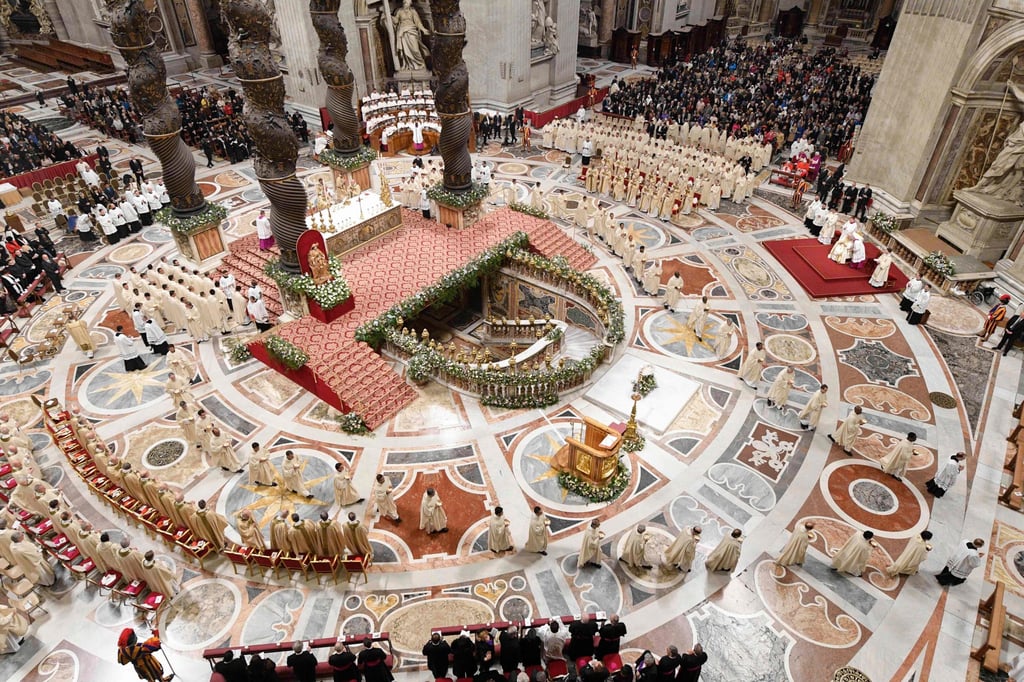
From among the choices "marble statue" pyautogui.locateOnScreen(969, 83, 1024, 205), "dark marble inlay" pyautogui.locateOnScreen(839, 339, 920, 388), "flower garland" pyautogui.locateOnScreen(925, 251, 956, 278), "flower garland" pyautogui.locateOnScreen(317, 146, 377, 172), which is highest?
"marble statue" pyautogui.locateOnScreen(969, 83, 1024, 205)

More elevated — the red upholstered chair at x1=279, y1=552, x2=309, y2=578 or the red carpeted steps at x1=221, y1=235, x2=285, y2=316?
the red carpeted steps at x1=221, y1=235, x2=285, y2=316

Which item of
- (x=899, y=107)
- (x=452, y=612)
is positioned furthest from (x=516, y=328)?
(x=899, y=107)

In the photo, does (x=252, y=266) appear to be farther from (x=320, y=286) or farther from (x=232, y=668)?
(x=232, y=668)

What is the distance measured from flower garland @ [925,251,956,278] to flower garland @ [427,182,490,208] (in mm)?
13788

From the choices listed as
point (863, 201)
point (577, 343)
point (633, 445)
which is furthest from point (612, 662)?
point (863, 201)

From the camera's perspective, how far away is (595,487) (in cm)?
1123

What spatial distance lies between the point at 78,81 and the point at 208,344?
31.4 m

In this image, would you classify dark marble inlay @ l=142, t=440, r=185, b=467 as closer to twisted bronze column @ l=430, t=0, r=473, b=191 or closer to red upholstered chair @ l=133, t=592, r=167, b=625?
red upholstered chair @ l=133, t=592, r=167, b=625

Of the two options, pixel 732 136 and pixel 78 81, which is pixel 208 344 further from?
pixel 78 81

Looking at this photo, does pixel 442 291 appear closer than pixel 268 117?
No

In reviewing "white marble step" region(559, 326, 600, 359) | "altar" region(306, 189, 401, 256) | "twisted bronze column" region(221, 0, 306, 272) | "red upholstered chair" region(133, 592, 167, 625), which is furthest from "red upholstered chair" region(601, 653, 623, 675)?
"altar" region(306, 189, 401, 256)

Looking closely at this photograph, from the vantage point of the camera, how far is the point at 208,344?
50.5ft

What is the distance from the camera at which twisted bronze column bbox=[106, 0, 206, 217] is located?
603 inches

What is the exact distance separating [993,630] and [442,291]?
42.8 ft
